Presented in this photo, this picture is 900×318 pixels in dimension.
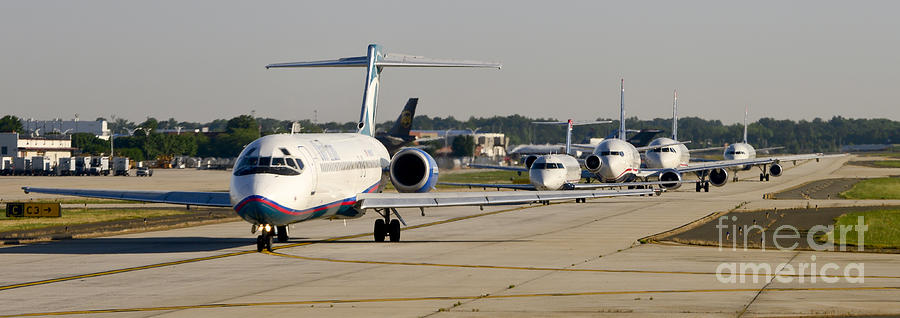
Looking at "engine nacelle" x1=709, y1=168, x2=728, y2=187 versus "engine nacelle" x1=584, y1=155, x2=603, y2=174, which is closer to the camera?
"engine nacelle" x1=584, y1=155, x2=603, y2=174

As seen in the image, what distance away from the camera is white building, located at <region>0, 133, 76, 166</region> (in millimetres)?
132375

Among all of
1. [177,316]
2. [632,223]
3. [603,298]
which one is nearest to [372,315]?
[177,316]

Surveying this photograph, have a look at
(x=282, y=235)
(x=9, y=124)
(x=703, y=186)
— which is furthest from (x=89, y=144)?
(x=282, y=235)

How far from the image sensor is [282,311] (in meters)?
19.2

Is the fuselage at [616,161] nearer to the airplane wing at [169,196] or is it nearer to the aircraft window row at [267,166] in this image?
the airplane wing at [169,196]

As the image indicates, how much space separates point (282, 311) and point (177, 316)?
6.04ft

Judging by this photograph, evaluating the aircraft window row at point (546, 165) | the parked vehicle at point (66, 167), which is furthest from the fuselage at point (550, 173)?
the parked vehicle at point (66, 167)

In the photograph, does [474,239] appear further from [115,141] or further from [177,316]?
[115,141]

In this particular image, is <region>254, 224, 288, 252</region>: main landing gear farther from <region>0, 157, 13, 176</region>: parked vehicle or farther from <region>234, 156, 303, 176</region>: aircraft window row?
<region>0, 157, 13, 176</region>: parked vehicle

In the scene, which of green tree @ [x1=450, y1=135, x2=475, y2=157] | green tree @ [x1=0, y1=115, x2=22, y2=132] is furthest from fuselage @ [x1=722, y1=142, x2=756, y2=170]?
green tree @ [x1=0, y1=115, x2=22, y2=132]

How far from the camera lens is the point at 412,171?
37.9 metres

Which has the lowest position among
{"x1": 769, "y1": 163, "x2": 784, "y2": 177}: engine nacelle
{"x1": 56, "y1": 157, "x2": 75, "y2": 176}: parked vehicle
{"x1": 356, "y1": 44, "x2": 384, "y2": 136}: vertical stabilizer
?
{"x1": 56, "y1": 157, "x2": 75, "y2": 176}: parked vehicle
